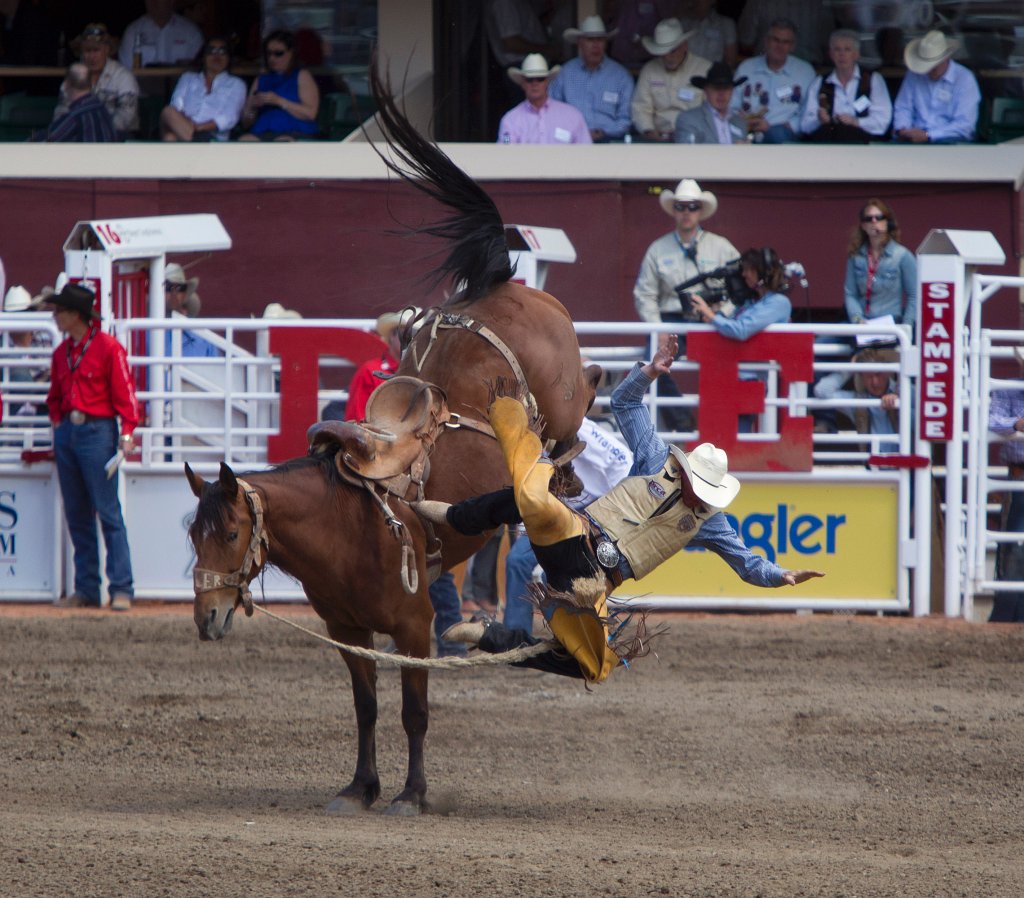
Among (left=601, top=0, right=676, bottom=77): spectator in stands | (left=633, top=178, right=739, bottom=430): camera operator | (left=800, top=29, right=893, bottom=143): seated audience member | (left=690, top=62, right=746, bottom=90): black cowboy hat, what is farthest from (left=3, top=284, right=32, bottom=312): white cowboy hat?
(left=800, top=29, right=893, bottom=143): seated audience member

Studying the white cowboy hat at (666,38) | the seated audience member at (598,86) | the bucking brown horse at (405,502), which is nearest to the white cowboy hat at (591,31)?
the seated audience member at (598,86)

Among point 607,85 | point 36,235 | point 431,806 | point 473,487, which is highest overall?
point 607,85

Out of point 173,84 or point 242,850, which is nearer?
point 242,850

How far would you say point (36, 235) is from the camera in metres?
12.4

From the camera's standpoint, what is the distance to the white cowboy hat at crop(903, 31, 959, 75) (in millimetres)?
12086

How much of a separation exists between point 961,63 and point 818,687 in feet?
24.0

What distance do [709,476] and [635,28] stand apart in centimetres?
885

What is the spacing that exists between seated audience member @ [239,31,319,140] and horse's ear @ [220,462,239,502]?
324 inches

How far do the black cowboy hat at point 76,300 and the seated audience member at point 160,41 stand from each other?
5.06 meters

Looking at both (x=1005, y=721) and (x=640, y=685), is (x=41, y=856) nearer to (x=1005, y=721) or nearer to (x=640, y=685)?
(x=640, y=685)

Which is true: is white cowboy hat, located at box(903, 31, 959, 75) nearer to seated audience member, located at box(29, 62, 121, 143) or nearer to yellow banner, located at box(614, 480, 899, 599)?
yellow banner, located at box(614, 480, 899, 599)

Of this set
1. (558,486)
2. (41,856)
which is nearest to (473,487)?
(558,486)

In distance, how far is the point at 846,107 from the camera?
1215cm

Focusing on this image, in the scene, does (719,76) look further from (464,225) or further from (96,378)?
(464,225)
